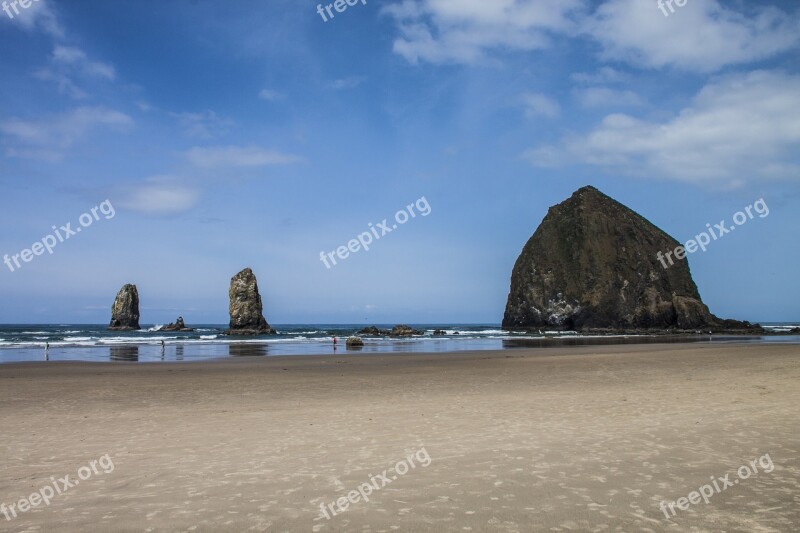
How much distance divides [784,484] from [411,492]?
4.58 meters

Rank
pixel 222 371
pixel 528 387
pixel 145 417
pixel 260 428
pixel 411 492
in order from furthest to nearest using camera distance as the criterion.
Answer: pixel 222 371, pixel 528 387, pixel 145 417, pixel 260 428, pixel 411 492

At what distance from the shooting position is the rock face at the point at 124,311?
11005 cm

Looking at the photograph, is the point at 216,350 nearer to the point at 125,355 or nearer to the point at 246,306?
the point at 125,355

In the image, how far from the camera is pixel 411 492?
21.4ft

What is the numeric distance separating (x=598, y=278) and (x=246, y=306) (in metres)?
67.0

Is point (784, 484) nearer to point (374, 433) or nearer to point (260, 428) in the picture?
point (374, 433)

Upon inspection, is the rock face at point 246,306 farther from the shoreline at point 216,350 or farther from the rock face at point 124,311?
the shoreline at point 216,350

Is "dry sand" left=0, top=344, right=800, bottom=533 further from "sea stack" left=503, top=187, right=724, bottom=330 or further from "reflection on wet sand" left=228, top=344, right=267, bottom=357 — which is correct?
"sea stack" left=503, top=187, right=724, bottom=330

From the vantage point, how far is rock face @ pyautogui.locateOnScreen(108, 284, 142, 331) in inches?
4333

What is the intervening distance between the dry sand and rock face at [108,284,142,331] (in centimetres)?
10246

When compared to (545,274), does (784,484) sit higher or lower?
lower

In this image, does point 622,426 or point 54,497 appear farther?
point 622,426

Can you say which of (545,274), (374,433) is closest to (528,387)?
(374,433)

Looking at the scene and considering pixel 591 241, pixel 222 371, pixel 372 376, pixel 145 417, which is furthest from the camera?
pixel 591 241
